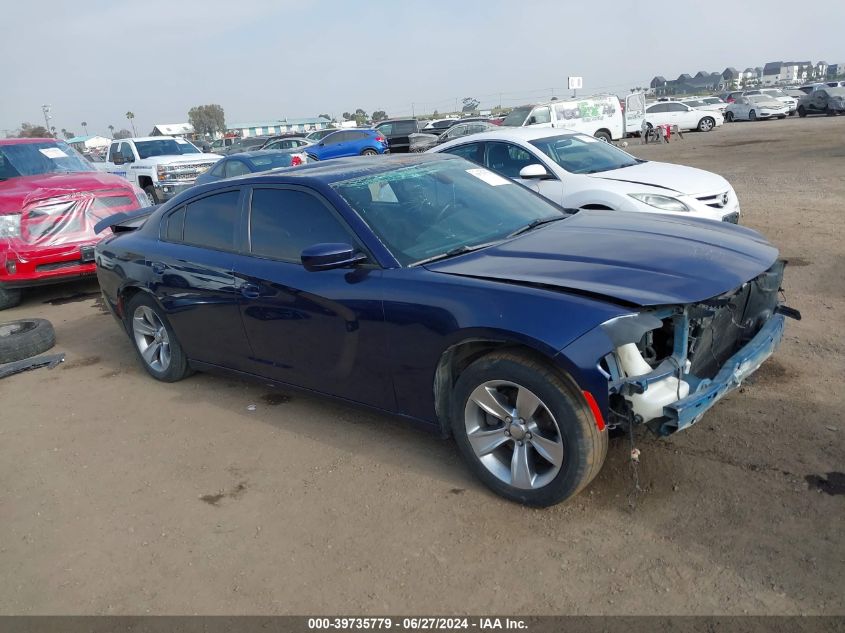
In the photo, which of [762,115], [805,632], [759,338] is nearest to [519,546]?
[805,632]

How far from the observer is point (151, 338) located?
548cm

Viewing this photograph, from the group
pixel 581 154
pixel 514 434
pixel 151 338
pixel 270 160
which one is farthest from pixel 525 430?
pixel 270 160

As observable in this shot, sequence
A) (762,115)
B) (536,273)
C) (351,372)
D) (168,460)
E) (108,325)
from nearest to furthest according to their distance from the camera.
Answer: (536,273)
(351,372)
(168,460)
(108,325)
(762,115)

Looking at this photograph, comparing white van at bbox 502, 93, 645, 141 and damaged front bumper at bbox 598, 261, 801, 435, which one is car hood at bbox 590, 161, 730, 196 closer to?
damaged front bumper at bbox 598, 261, 801, 435

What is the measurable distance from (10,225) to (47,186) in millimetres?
716

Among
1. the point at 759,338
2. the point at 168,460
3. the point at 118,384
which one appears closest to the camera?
the point at 759,338

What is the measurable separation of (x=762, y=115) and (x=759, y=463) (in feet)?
125

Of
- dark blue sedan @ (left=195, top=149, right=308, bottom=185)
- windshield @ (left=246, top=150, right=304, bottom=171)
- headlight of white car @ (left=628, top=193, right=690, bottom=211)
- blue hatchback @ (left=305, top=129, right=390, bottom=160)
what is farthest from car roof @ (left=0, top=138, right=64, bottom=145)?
blue hatchback @ (left=305, top=129, right=390, bottom=160)

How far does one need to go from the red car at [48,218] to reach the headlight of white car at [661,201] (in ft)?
20.5

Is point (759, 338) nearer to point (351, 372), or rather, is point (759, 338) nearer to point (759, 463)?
point (759, 463)

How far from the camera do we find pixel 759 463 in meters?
3.36

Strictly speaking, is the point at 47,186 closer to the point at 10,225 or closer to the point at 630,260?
the point at 10,225

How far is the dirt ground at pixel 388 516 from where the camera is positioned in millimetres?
2713

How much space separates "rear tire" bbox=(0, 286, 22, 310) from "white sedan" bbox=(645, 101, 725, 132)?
30.3 metres
